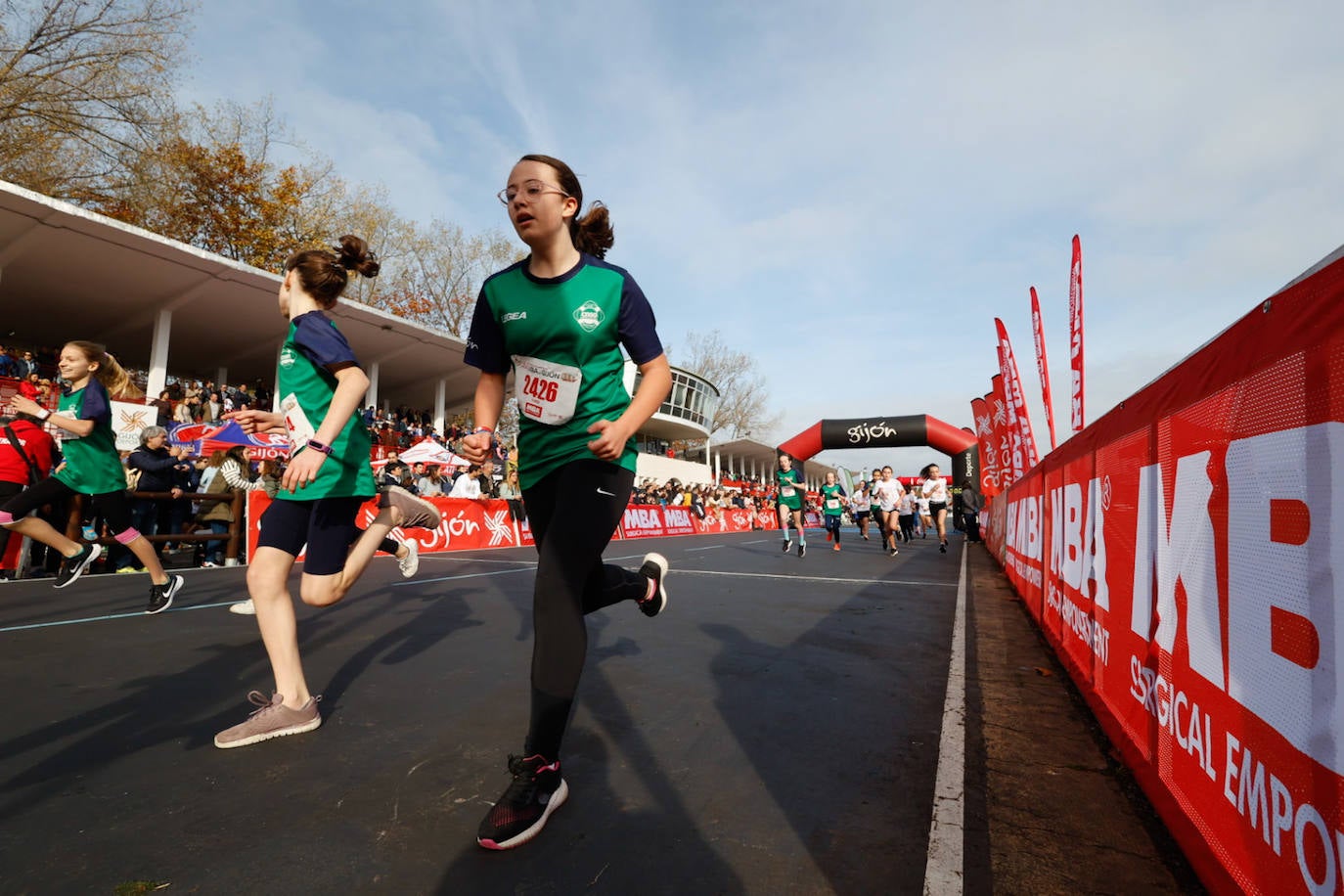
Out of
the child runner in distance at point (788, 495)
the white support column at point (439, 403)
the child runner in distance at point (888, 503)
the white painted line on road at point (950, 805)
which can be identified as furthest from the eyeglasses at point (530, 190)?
the white support column at point (439, 403)

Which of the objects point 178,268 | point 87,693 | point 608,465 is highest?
point 178,268

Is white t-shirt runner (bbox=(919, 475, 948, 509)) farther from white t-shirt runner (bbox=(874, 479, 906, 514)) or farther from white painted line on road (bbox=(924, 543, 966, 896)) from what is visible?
white painted line on road (bbox=(924, 543, 966, 896))

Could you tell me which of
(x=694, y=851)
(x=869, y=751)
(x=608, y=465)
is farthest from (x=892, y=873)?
(x=608, y=465)

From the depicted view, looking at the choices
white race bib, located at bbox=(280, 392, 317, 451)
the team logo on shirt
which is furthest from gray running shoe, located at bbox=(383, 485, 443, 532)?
the team logo on shirt

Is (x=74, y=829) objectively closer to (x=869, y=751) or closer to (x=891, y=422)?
(x=869, y=751)

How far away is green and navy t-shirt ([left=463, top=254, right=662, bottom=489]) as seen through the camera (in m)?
2.11

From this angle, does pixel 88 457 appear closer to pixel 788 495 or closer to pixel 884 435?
pixel 788 495

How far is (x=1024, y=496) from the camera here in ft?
23.0

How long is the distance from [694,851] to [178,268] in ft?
67.7

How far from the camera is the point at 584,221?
2.39 meters

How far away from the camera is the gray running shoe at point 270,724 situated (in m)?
2.38

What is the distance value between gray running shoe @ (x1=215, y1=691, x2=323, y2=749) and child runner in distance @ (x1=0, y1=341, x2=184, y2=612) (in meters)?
3.19

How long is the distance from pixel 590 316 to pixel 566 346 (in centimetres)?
12

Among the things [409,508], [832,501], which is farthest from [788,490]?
[409,508]
